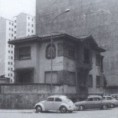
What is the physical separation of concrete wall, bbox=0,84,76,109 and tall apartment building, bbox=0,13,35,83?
73.6 m

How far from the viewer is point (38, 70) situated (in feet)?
129

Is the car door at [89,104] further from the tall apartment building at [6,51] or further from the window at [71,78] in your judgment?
the tall apartment building at [6,51]

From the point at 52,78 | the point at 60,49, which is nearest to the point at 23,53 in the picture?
the point at 60,49

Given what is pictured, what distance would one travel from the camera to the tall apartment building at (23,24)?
4591 inches

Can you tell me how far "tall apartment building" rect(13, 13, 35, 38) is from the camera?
116613 mm

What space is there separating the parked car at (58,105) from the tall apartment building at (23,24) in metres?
88.4

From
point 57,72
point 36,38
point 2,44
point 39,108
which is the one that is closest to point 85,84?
point 57,72

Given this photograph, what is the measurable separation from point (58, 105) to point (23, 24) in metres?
92.8

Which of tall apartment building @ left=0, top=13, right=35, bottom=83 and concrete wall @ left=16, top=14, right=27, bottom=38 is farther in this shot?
concrete wall @ left=16, top=14, right=27, bottom=38

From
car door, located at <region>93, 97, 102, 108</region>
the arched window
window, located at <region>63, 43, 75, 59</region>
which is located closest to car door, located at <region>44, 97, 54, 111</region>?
car door, located at <region>93, 97, 102, 108</region>

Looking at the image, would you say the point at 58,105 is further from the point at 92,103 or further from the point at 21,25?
the point at 21,25

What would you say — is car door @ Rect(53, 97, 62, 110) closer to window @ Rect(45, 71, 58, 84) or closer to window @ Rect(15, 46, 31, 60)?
window @ Rect(45, 71, 58, 84)

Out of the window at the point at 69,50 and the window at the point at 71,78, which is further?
the window at the point at 71,78

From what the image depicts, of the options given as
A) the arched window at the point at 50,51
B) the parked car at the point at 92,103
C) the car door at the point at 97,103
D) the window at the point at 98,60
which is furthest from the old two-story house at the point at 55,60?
the car door at the point at 97,103
